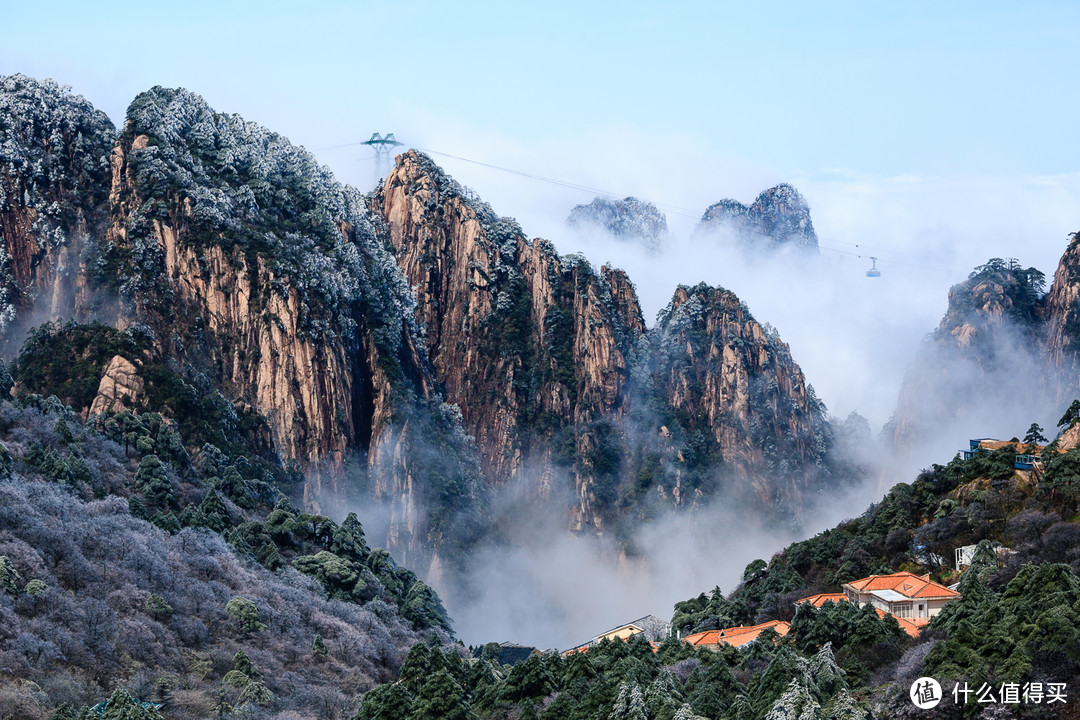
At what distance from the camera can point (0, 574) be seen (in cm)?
11456

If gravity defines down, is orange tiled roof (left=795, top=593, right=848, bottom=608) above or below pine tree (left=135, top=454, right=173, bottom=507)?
below

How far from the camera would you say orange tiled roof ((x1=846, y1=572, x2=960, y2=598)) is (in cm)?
12925

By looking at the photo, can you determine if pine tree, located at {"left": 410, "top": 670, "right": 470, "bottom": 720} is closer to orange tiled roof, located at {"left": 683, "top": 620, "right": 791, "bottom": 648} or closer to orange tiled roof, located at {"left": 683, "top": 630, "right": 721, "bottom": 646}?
orange tiled roof, located at {"left": 683, "top": 620, "right": 791, "bottom": 648}

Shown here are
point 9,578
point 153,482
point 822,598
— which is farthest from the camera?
point 153,482

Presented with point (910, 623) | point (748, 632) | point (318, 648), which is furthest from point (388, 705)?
point (910, 623)

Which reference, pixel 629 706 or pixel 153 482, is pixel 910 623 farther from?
pixel 153 482

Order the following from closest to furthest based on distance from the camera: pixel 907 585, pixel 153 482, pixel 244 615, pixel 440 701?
1. pixel 440 701
2. pixel 244 615
3. pixel 907 585
4. pixel 153 482

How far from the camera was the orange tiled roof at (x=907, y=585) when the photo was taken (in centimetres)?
12925

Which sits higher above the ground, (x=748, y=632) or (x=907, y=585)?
(x=907, y=585)

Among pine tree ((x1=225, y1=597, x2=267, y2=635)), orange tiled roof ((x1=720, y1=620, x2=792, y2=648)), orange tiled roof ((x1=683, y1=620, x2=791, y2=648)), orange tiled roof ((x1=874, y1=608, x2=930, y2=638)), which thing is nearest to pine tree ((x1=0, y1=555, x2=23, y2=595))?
pine tree ((x1=225, y1=597, x2=267, y2=635))

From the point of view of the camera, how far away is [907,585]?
436 feet

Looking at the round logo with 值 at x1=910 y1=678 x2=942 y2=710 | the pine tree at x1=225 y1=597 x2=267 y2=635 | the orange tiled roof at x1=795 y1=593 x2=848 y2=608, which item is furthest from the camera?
the orange tiled roof at x1=795 y1=593 x2=848 y2=608

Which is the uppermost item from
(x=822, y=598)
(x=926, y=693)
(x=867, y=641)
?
(x=822, y=598)

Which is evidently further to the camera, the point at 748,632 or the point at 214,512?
the point at 214,512
